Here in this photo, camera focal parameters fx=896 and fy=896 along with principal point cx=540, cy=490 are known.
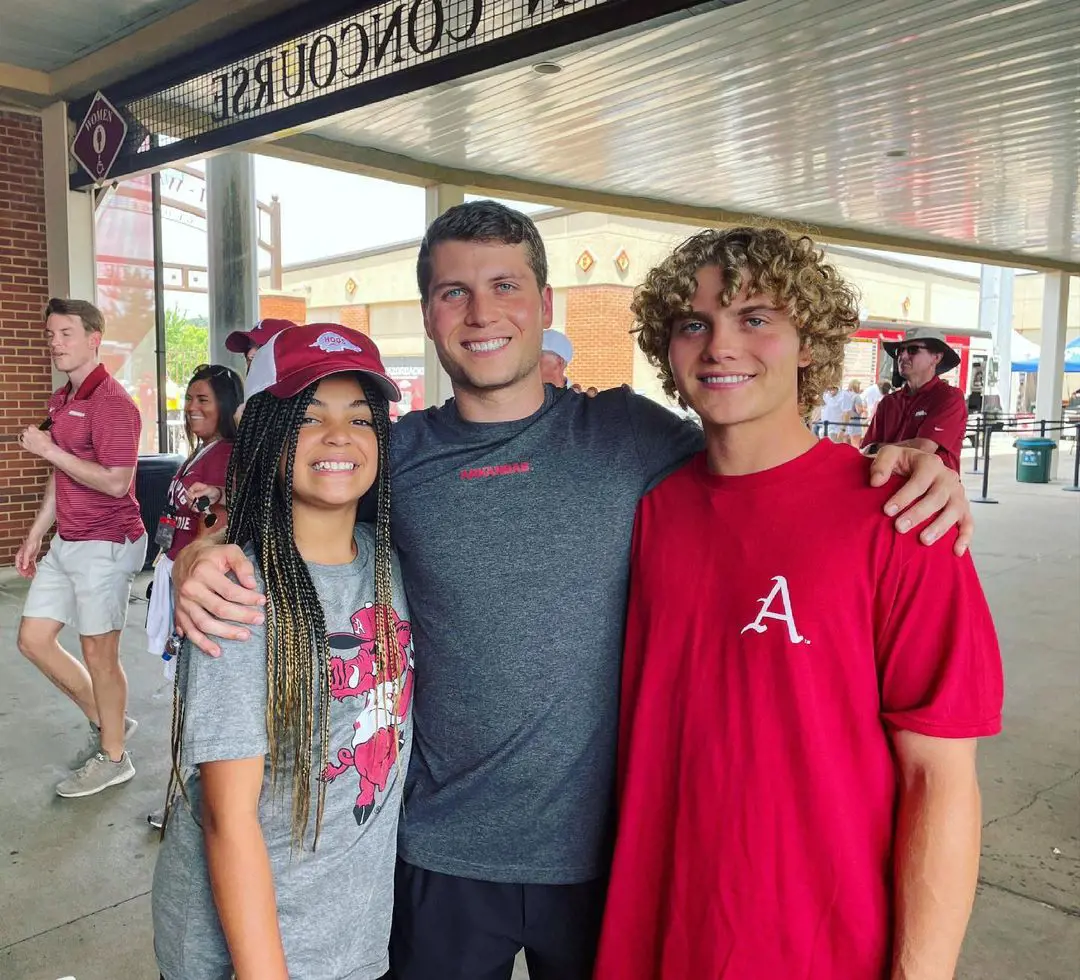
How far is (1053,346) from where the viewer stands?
53.9 feet

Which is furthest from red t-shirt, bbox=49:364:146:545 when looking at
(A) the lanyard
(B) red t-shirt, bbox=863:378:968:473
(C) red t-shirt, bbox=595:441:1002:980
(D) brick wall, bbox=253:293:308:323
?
(D) brick wall, bbox=253:293:308:323

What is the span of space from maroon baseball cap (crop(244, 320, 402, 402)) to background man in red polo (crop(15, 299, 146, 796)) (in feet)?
8.67

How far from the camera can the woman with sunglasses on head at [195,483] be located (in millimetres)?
3277

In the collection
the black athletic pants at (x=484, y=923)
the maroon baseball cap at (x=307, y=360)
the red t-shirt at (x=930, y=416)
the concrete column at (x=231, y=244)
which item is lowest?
the black athletic pants at (x=484, y=923)

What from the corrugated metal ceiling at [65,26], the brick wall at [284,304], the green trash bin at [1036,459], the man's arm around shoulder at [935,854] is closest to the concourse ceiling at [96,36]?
the corrugated metal ceiling at [65,26]

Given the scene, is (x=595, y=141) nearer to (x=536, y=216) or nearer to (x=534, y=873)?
(x=534, y=873)

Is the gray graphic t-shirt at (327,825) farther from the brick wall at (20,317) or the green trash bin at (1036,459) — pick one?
the green trash bin at (1036,459)

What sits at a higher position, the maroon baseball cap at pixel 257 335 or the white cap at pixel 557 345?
the white cap at pixel 557 345

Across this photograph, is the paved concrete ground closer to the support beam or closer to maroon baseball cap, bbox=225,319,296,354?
maroon baseball cap, bbox=225,319,296,354

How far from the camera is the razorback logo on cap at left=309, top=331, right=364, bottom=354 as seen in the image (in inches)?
62.7

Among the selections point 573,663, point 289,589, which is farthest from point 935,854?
point 289,589

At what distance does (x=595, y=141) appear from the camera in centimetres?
820

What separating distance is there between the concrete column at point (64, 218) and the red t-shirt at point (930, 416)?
20.6ft

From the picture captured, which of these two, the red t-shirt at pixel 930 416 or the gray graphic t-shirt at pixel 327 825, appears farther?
the red t-shirt at pixel 930 416
